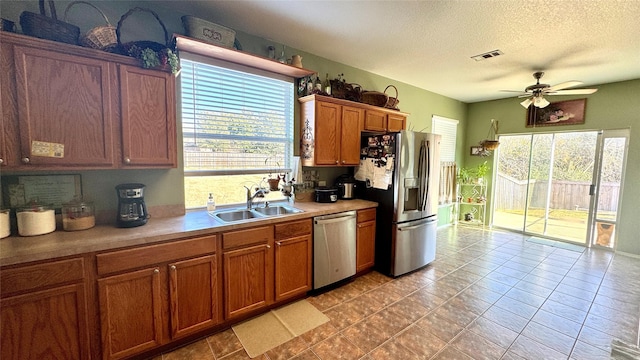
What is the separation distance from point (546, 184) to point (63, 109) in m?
6.99

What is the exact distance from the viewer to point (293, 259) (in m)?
2.53

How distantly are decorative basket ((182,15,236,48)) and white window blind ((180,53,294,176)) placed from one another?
306 millimetres

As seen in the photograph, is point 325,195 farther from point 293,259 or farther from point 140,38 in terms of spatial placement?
point 140,38

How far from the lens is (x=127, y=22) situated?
208 cm

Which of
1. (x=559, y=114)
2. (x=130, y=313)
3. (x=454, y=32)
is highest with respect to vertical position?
(x=454, y=32)

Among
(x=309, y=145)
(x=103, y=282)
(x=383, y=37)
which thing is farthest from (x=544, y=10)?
(x=103, y=282)

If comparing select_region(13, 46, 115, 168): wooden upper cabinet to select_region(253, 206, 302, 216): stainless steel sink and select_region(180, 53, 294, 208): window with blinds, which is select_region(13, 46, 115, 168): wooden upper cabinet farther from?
select_region(253, 206, 302, 216): stainless steel sink

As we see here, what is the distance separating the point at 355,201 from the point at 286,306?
1512mm

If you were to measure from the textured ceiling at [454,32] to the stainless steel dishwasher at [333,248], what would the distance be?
6.46 feet

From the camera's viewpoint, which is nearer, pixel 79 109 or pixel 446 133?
pixel 79 109

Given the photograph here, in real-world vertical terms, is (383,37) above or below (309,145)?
above

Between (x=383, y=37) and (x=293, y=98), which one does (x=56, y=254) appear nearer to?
(x=293, y=98)

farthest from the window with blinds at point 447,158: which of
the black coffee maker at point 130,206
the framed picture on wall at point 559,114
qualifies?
the black coffee maker at point 130,206

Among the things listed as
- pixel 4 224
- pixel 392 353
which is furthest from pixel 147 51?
pixel 392 353
